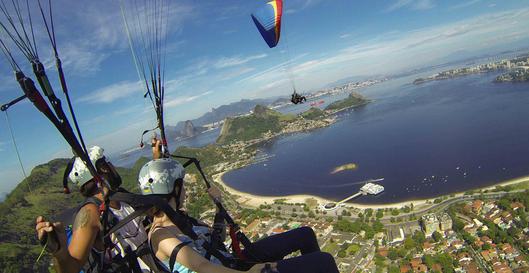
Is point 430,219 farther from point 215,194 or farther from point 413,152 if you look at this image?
point 413,152

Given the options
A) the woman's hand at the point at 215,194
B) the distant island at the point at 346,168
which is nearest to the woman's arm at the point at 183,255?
the woman's hand at the point at 215,194

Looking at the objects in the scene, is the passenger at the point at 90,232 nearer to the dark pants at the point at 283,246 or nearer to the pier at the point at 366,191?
the dark pants at the point at 283,246

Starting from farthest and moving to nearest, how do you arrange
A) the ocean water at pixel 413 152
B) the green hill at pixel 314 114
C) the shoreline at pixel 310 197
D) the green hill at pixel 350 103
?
the green hill at pixel 350 103, the green hill at pixel 314 114, the ocean water at pixel 413 152, the shoreline at pixel 310 197

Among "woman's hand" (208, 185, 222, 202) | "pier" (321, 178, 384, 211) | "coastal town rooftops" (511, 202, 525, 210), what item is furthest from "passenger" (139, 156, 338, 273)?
"pier" (321, 178, 384, 211)

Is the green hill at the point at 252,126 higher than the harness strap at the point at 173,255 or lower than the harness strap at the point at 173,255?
lower

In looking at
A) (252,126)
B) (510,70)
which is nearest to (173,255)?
(252,126)

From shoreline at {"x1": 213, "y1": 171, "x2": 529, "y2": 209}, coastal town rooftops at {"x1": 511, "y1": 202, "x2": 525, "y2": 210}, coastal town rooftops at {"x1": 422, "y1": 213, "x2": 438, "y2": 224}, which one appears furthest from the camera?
shoreline at {"x1": 213, "y1": 171, "x2": 529, "y2": 209}

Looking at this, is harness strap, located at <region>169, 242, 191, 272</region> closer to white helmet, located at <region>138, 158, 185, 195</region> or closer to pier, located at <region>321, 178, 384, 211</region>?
white helmet, located at <region>138, 158, 185, 195</region>
